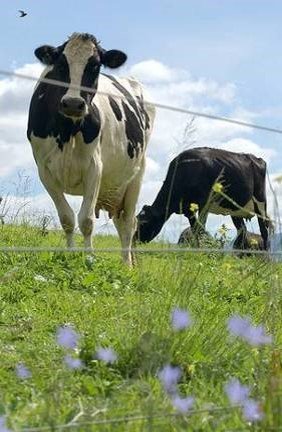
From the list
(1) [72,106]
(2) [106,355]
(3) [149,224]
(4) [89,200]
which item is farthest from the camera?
(3) [149,224]

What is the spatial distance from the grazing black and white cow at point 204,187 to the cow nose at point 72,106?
21.3ft

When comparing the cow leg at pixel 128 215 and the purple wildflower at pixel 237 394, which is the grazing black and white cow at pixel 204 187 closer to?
the cow leg at pixel 128 215

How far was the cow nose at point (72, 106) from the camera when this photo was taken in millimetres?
8594

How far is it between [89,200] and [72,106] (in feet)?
3.90

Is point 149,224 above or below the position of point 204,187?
below

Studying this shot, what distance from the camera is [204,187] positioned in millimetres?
17000

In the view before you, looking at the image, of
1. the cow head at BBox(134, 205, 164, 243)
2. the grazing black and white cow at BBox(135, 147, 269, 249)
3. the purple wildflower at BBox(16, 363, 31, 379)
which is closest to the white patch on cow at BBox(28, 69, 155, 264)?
the grazing black and white cow at BBox(135, 147, 269, 249)

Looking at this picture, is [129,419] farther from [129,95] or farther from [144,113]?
[144,113]

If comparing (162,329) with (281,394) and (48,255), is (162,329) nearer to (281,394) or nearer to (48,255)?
(281,394)

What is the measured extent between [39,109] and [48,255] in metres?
2.72

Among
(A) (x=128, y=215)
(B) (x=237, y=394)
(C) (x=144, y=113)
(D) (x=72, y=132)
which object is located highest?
Answer: (B) (x=237, y=394)

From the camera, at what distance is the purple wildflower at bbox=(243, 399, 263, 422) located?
2.80 m

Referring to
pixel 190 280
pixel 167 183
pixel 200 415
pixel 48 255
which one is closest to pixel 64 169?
pixel 48 255

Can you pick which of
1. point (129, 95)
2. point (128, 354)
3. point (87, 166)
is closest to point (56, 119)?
point (87, 166)
